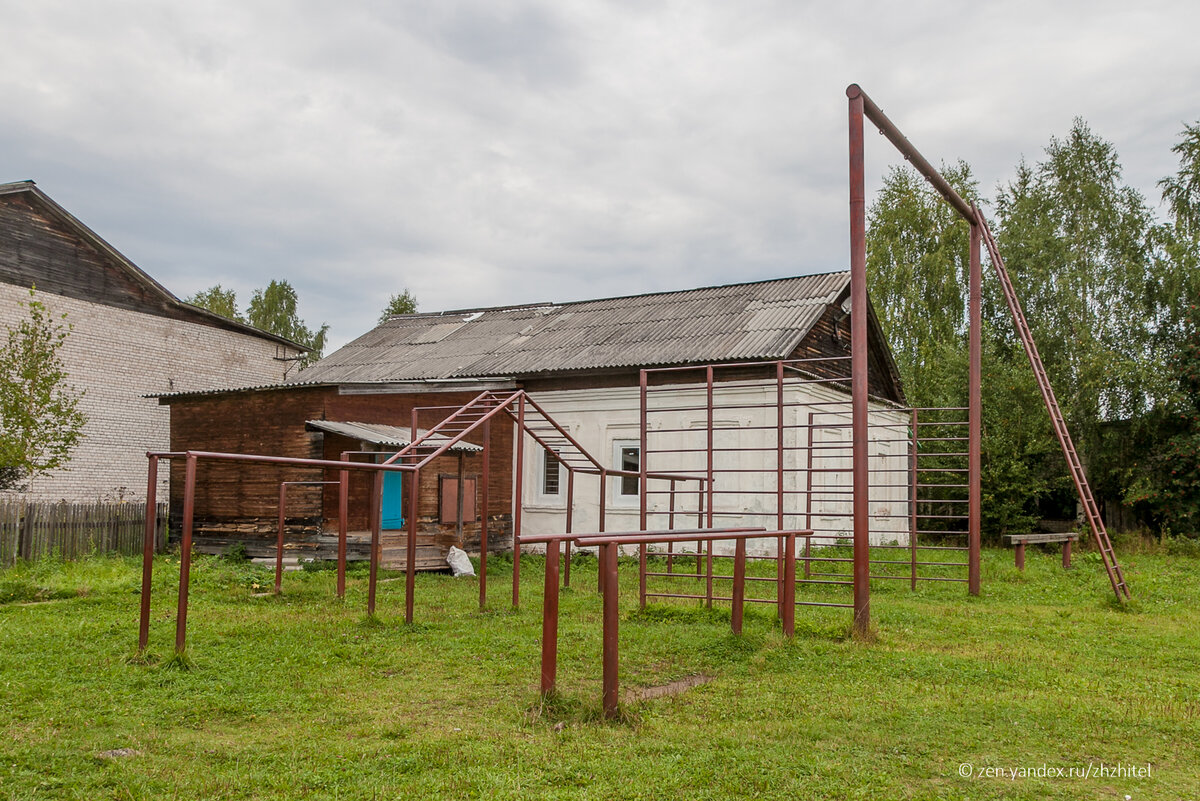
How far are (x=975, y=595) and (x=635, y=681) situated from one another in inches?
265

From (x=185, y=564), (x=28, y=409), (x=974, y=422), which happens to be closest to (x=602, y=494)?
(x=974, y=422)

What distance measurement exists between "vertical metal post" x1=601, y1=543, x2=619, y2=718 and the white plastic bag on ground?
9501 mm

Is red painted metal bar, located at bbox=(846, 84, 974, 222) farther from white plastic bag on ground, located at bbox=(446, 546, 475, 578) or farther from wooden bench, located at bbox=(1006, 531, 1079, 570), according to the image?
white plastic bag on ground, located at bbox=(446, 546, 475, 578)

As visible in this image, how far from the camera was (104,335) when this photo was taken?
821 inches

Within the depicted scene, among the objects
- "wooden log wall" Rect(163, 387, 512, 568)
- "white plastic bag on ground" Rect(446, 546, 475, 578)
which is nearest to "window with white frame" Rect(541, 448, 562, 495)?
"wooden log wall" Rect(163, 387, 512, 568)

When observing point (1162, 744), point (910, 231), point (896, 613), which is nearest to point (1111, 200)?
point (910, 231)

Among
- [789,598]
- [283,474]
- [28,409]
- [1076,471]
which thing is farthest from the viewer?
[283,474]

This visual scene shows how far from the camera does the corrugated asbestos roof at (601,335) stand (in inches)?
712

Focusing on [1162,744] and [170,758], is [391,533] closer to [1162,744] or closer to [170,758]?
[170,758]

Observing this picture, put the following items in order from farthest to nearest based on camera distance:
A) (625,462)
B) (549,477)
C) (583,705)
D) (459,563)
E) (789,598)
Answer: (549,477), (625,462), (459,563), (789,598), (583,705)

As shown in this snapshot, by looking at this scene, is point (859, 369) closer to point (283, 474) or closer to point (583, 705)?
point (583, 705)

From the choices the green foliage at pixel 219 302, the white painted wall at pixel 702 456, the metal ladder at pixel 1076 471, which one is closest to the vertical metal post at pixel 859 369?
the metal ladder at pixel 1076 471

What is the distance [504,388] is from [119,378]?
31.0ft

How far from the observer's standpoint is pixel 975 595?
11.4 metres
